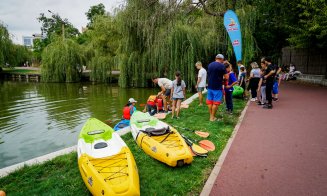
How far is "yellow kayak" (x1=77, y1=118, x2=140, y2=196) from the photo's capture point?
155 inches

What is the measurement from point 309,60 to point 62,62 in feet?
80.3

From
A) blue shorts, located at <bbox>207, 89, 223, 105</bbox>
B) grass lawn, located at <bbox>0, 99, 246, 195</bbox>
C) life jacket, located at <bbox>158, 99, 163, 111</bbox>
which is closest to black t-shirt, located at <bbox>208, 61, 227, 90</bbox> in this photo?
A: blue shorts, located at <bbox>207, 89, 223, 105</bbox>

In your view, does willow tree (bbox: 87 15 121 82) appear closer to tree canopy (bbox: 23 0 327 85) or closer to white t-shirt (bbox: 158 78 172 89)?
tree canopy (bbox: 23 0 327 85)

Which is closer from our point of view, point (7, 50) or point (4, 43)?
point (4, 43)

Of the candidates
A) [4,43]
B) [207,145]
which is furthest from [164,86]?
[4,43]

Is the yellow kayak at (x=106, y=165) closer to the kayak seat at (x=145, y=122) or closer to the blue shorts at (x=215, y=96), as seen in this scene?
the kayak seat at (x=145, y=122)

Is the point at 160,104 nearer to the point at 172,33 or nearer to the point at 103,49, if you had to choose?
the point at 172,33

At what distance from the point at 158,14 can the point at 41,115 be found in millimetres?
9395

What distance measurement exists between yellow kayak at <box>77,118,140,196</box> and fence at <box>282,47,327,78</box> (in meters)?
16.2

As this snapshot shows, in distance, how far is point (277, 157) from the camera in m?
5.08

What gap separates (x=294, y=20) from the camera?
1611 centimetres

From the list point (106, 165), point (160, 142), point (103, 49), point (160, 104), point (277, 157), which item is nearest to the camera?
point (106, 165)

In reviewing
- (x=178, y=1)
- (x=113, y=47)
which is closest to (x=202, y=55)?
(x=178, y=1)

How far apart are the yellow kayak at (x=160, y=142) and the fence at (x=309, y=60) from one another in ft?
48.4
